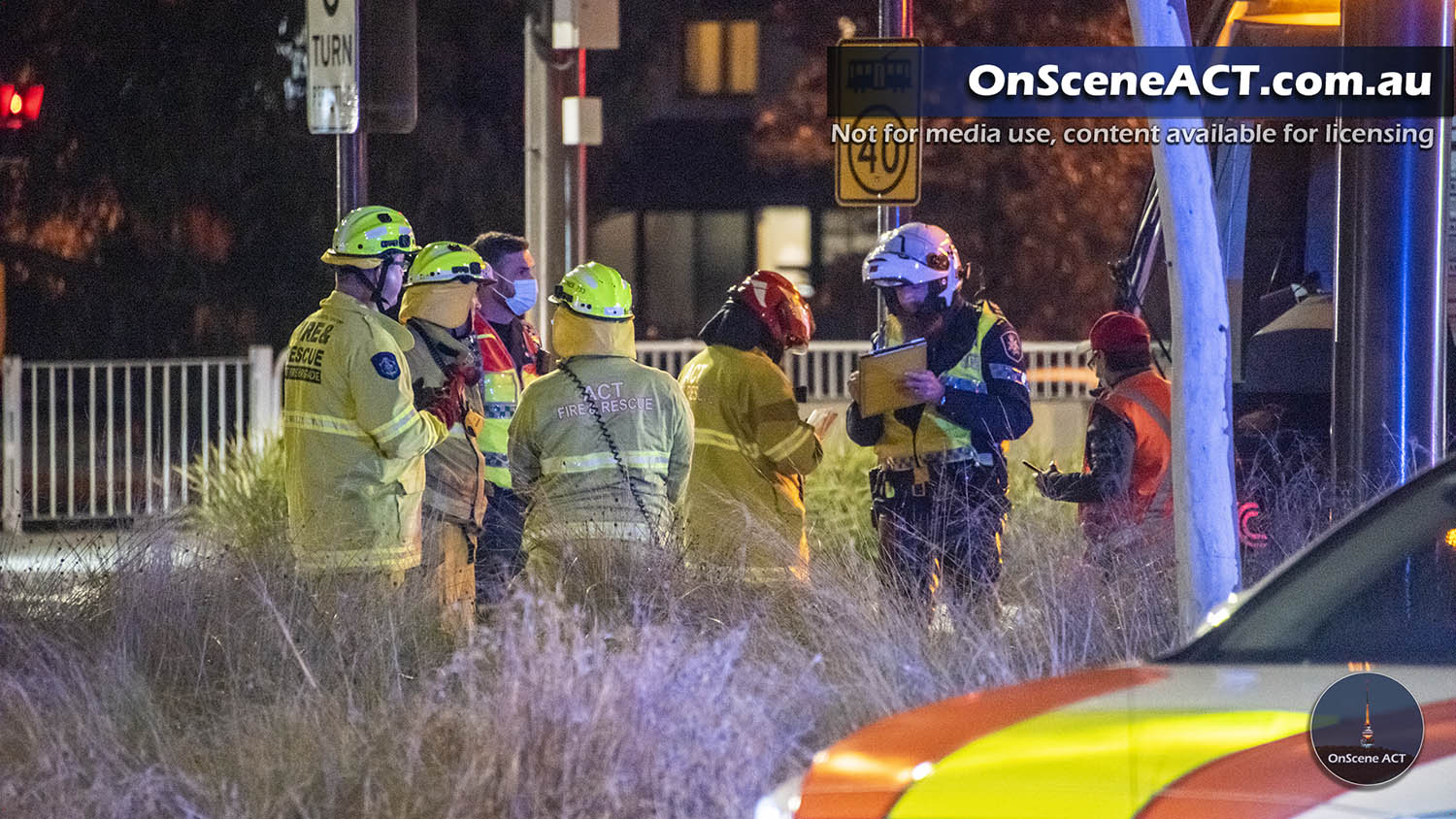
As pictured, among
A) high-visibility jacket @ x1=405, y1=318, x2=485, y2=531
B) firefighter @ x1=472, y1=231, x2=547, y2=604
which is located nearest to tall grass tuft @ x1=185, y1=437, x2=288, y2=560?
firefighter @ x1=472, y1=231, x2=547, y2=604

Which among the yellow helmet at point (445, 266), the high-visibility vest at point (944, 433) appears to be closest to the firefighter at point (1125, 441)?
the high-visibility vest at point (944, 433)

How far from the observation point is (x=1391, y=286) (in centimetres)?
659

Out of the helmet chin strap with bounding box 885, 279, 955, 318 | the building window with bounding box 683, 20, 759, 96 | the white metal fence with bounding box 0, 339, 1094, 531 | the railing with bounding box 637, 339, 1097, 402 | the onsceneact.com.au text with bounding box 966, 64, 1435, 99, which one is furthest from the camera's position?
the building window with bounding box 683, 20, 759, 96

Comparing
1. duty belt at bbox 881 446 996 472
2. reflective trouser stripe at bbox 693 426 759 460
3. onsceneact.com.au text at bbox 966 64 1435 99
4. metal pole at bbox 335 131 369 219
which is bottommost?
duty belt at bbox 881 446 996 472

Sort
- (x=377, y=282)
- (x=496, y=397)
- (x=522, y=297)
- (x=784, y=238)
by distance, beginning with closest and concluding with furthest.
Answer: (x=377, y=282)
(x=496, y=397)
(x=522, y=297)
(x=784, y=238)

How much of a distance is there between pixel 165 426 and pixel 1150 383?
8.40 m

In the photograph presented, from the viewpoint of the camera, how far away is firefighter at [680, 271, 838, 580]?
7.00 m

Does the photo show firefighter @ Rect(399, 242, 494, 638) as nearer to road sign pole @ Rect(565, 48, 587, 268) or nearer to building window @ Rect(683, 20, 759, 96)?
road sign pole @ Rect(565, 48, 587, 268)

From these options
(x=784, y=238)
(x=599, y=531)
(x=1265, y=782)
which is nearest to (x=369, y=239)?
(x=599, y=531)

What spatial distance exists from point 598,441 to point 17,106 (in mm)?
5004

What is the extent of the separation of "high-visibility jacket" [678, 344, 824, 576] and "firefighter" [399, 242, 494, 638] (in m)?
0.77

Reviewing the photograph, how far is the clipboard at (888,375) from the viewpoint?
7.02 meters

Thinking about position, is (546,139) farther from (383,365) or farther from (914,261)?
(383,365)

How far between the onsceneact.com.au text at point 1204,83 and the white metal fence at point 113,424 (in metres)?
3.68
